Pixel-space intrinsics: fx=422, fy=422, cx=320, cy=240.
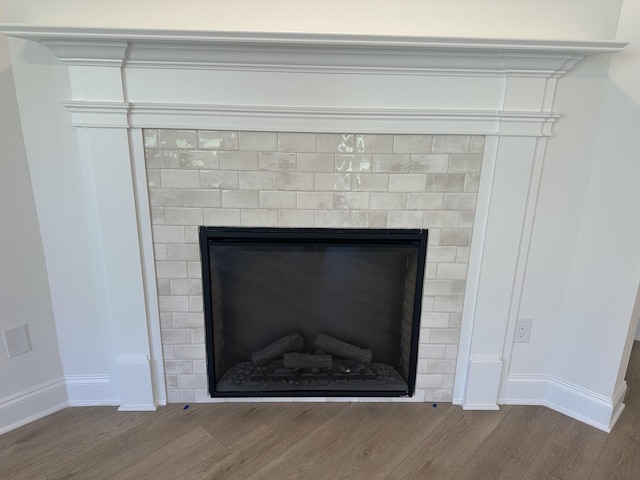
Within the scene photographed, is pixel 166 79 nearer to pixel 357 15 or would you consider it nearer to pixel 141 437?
pixel 357 15

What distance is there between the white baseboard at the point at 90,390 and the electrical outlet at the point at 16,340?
24 centimetres

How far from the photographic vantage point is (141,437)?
182 centimetres

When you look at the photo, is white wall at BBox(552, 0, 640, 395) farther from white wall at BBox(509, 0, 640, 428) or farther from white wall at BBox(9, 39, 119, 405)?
white wall at BBox(9, 39, 119, 405)

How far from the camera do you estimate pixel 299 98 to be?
1.64m

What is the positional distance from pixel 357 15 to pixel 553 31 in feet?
2.53

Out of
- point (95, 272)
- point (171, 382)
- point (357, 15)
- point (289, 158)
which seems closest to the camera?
point (357, 15)

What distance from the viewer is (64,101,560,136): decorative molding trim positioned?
163cm

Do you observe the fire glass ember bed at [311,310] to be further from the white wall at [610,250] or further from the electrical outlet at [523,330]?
the white wall at [610,250]

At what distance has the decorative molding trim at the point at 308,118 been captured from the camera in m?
1.63

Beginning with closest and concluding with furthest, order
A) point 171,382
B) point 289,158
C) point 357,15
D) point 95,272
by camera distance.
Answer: point 357,15 < point 289,158 < point 95,272 < point 171,382

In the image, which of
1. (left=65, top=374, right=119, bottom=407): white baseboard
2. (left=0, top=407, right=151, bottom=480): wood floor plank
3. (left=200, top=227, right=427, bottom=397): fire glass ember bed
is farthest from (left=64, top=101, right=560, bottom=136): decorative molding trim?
(left=0, top=407, right=151, bottom=480): wood floor plank

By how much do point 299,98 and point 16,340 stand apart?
5.16 ft

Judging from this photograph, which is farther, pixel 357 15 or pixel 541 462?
pixel 541 462

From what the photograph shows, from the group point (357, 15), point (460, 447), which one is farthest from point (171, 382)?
point (357, 15)
